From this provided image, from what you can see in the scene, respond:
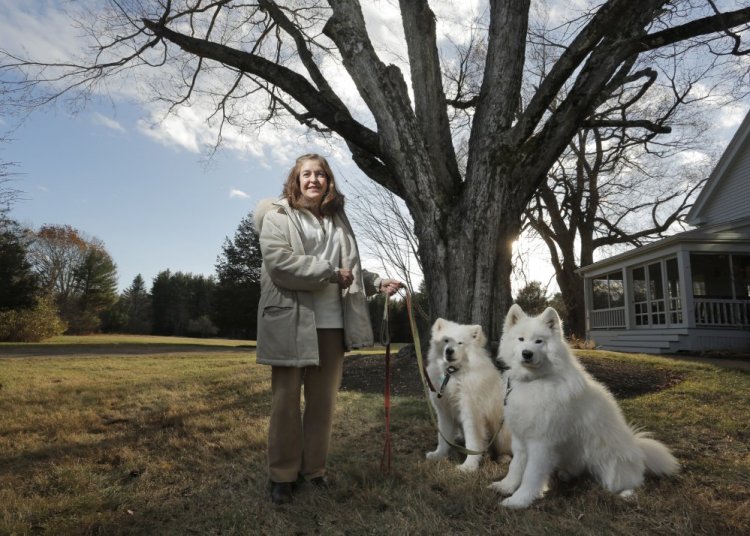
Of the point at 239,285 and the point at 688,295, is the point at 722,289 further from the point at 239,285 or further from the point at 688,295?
the point at 239,285

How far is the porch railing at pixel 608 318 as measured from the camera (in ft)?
60.7

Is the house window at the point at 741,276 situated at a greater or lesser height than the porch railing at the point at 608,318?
greater

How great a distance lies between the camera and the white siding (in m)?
17.3

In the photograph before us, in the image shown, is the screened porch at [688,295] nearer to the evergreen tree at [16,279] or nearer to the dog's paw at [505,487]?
the dog's paw at [505,487]

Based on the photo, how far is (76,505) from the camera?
316cm

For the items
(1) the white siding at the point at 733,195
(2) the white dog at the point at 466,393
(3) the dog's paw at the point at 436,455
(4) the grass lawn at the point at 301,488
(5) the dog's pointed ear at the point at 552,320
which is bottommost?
(4) the grass lawn at the point at 301,488

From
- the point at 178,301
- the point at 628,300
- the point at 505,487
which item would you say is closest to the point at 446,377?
the point at 505,487

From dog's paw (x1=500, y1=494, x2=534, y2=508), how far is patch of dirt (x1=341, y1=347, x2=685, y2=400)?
12.4 feet

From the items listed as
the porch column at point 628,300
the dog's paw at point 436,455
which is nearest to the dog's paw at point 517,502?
the dog's paw at point 436,455

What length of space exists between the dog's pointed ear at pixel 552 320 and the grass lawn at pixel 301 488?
1082mm

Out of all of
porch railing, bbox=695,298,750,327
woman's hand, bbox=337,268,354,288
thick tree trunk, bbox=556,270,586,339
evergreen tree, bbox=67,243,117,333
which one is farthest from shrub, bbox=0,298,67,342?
porch railing, bbox=695,298,750,327

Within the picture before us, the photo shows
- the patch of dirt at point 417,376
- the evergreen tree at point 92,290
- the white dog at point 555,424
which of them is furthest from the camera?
the evergreen tree at point 92,290

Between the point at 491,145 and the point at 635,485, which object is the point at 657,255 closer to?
the point at 491,145

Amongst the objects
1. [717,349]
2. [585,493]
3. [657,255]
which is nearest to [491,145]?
[585,493]
